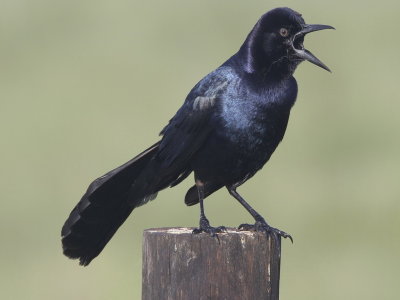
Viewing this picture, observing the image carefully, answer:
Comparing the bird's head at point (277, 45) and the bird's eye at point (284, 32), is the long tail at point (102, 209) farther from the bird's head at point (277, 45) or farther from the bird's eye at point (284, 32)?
the bird's eye at point (284, 32)

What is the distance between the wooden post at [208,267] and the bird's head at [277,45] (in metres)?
1.41

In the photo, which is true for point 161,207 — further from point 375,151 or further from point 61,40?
point 61,40

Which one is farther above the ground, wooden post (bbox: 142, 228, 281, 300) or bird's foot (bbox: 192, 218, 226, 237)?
bird's foot (bbox: 192, 218, 226, 237)

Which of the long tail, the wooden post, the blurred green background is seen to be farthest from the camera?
the blurred green background

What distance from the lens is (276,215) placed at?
12.1 metres

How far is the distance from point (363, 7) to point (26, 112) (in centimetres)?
558

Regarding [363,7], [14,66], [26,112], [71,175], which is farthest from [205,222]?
[363,7]

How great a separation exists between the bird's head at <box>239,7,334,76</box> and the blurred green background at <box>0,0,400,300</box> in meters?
3.71

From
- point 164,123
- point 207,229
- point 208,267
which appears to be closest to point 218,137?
point 207,229

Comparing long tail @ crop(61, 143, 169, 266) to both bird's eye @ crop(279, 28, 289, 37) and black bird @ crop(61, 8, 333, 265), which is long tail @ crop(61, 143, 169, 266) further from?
bird's eye @ crop(279, 28, 289, 37)

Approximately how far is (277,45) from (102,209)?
118cm

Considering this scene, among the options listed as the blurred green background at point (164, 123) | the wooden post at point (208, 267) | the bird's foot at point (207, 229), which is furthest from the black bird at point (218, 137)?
the blurred green background at point (164, 123)

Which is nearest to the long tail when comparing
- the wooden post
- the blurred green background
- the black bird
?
the black bird

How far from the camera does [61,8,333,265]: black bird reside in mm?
6590
